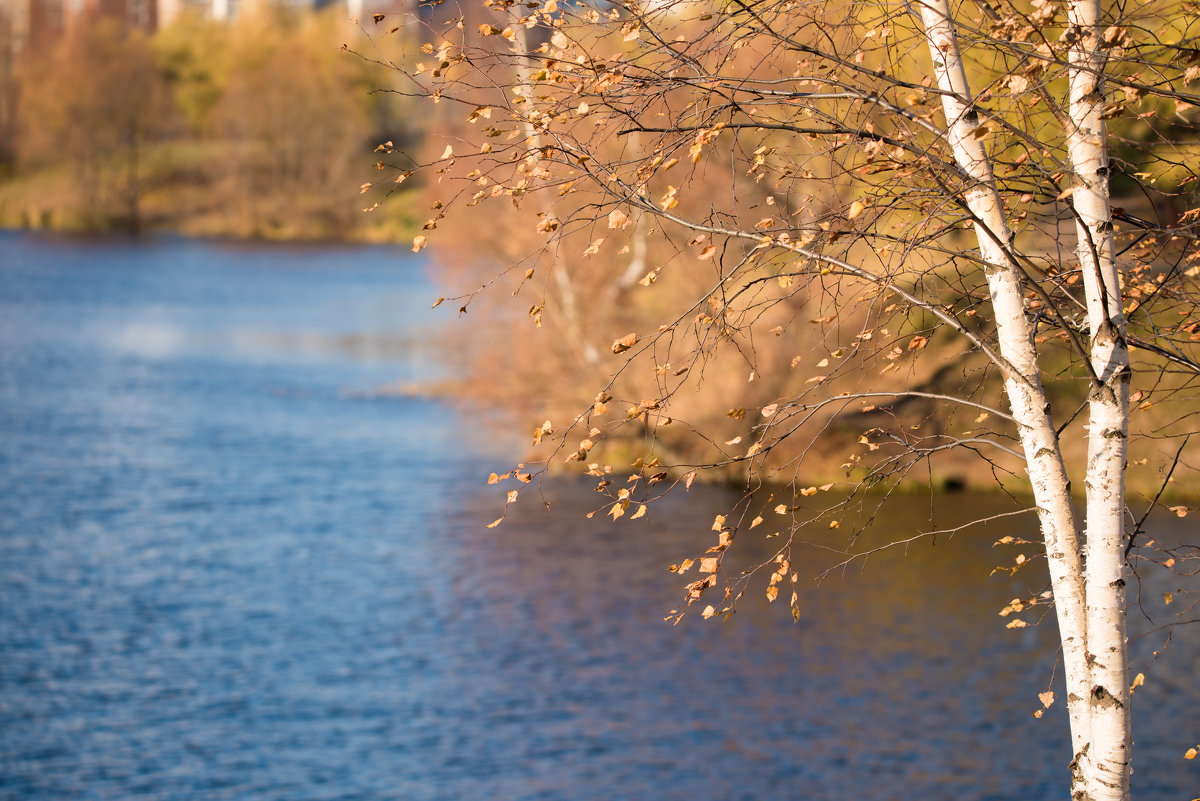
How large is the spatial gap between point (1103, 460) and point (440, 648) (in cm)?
1400

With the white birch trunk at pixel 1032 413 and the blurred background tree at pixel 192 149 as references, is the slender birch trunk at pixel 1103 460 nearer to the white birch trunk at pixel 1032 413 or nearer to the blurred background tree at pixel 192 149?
the white birch trunk at pixel 1032 413

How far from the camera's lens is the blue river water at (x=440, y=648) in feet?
47.4

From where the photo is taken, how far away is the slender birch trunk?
4.76 meters

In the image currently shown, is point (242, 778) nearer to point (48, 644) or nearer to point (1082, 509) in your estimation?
point (48, 644)

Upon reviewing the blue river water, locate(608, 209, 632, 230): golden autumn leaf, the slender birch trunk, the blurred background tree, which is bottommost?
the blue river water

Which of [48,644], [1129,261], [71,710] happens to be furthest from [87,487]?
[1129,261]

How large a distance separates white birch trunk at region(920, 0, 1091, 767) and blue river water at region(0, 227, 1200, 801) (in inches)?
204

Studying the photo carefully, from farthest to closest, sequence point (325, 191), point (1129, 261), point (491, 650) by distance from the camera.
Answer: point (325, 191), point (491, 650), point (1129, 261)

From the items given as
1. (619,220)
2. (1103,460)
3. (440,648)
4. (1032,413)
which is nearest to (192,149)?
(440,648)

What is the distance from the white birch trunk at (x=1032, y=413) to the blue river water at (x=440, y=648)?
518cm

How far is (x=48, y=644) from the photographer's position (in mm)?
17719

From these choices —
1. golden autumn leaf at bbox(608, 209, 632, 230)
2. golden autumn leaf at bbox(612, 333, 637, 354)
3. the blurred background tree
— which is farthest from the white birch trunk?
the blurred background tree

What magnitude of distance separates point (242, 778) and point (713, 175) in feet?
56.8

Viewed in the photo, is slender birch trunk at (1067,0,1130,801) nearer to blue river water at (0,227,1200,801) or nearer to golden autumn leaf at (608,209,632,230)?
golden autumn leaf at (608,209,632,230)
